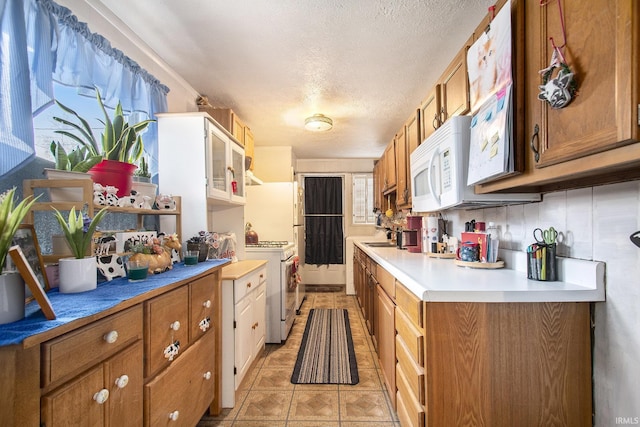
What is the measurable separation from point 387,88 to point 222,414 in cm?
273

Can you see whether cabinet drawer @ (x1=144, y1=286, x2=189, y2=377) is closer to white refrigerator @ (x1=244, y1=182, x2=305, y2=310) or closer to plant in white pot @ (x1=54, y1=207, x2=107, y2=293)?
plant in white pot @ (x1=54, y1=207, x2=107, y2=293)

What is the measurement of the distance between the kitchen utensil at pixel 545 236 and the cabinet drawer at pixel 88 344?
1.68 metres

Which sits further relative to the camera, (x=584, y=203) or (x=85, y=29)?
(x=85, y=29)

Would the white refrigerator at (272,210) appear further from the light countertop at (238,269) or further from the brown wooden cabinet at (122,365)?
the brown wooden cabinet at (122,365)

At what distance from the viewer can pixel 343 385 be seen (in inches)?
83.4

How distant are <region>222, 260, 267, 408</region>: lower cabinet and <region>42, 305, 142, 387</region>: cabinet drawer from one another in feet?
2.73

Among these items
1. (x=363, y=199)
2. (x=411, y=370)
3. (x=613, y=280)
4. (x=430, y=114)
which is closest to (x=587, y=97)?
(x=613, y=280)

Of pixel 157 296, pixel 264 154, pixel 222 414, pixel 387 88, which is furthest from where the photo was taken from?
pixel 264 154

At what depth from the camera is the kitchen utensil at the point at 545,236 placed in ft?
4.21

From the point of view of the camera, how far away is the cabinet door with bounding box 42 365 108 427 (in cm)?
72

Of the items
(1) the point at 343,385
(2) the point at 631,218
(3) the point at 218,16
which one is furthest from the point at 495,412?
(3) the point at 218,16

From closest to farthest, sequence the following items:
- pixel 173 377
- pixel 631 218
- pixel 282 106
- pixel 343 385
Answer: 1. pixel 631 218
2. pixel 173 377
3. pixel 343 385
4. pixel 282 106

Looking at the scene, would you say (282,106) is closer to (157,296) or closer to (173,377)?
(157,296)

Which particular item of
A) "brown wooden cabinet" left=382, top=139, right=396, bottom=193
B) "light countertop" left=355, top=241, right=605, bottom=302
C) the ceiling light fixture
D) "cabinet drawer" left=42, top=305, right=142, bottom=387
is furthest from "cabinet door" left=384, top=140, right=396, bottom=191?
"cabinet drawer" left=42, top=305, right=142, bottom=387
